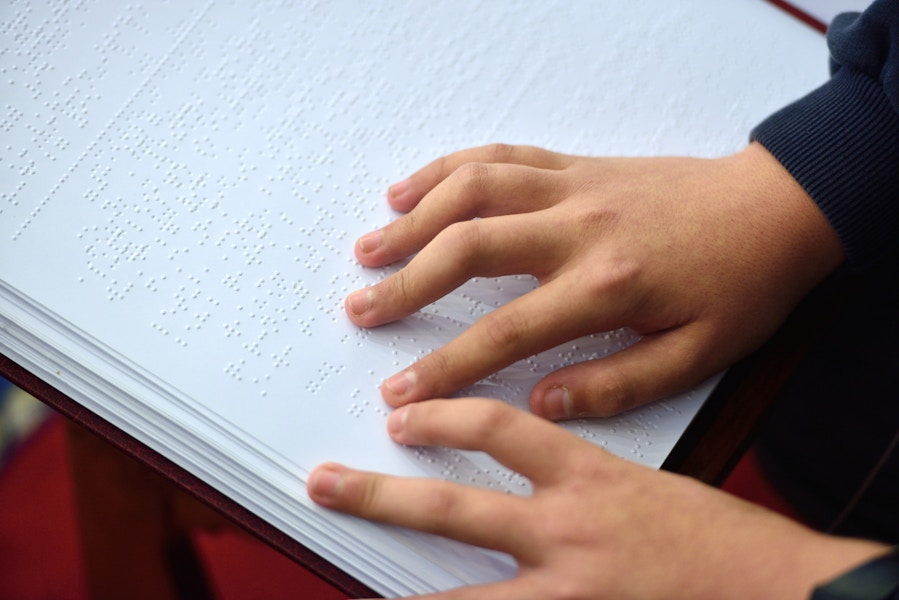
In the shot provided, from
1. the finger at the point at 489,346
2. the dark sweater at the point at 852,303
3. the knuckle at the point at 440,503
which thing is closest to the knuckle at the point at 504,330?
the finger at the point at 489,346

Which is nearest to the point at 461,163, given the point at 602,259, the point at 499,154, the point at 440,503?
the point at 499,154

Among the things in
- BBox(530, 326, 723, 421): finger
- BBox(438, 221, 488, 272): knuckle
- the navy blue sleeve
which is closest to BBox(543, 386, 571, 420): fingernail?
BBox(530, 326, 723, 421): finger

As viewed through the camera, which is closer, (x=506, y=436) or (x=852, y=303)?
(x=506, y=436)

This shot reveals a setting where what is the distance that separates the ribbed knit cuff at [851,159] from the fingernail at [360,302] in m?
0.33

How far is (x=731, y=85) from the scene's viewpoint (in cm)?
68

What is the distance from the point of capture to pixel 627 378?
1.67 ft

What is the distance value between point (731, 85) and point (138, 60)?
504mm

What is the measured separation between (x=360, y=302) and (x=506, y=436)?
14 centimetres

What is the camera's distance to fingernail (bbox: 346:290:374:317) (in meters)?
0.51

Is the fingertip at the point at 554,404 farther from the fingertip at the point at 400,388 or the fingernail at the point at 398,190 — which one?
the fingernail at the point at 398,190

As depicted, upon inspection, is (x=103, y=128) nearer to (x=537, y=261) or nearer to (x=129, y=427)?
(x=129, y=427)

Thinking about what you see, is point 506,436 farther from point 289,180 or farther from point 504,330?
point 289,180

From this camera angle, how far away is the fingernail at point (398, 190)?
0.57 m

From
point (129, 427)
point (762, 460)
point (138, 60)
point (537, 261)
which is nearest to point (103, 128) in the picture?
point (138, 60)
